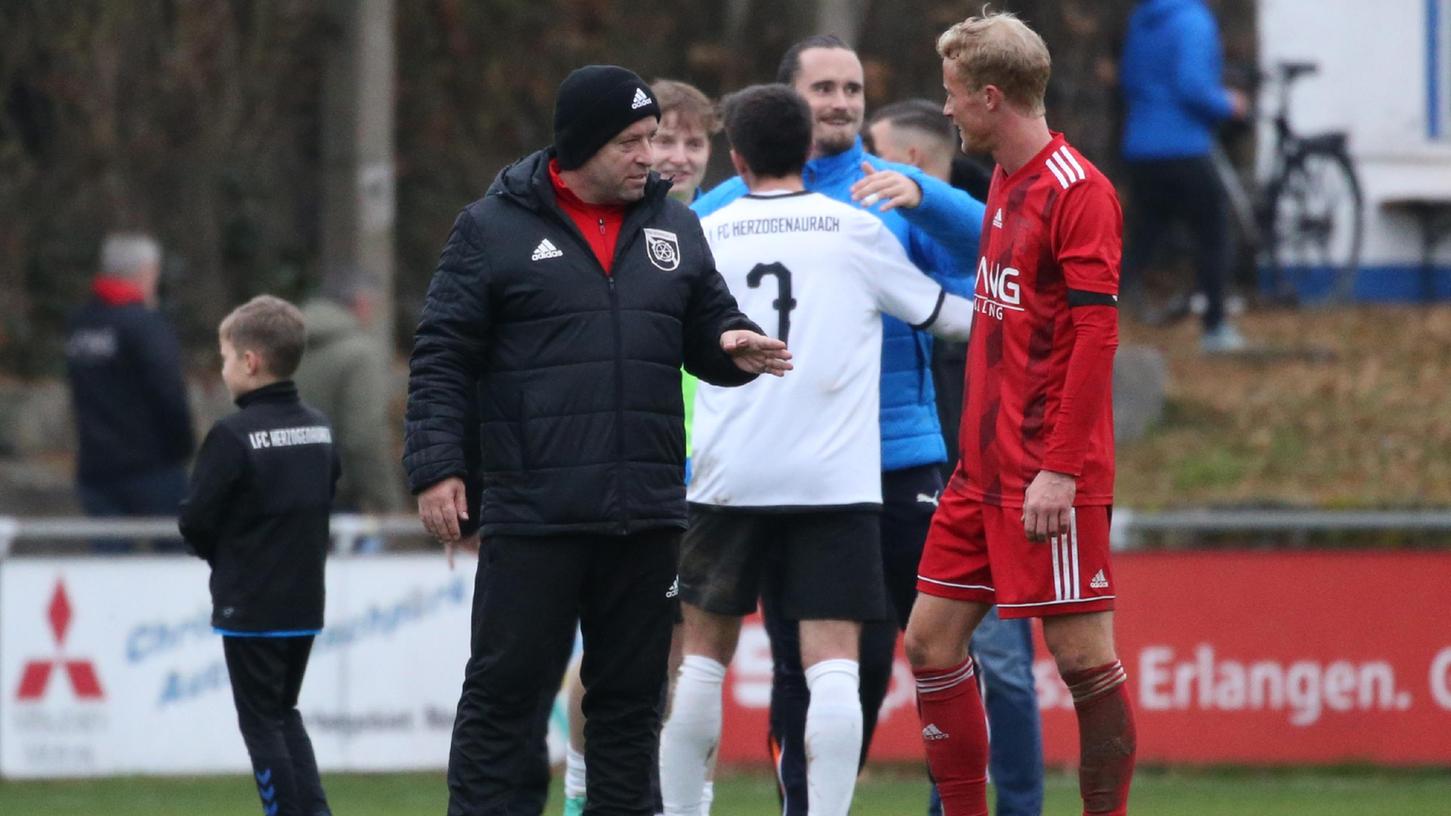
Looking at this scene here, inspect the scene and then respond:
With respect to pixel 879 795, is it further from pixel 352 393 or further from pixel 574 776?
pixel 352 393

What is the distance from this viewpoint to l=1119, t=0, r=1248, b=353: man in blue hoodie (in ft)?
45.5

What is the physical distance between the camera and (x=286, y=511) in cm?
681

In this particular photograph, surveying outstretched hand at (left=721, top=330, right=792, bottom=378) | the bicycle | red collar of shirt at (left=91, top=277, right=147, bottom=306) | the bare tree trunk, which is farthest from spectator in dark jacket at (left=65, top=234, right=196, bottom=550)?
the bicycle

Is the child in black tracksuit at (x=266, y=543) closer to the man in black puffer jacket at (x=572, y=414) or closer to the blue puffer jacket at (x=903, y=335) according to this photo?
the man in black puffer jacket at (x=572, y=414)

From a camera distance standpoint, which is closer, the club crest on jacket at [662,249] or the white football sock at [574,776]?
the club crest on jacket at [662,249]

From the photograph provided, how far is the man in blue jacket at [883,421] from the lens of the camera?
6.79 meters

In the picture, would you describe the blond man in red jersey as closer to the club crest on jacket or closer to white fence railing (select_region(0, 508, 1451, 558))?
the club crest on jacket

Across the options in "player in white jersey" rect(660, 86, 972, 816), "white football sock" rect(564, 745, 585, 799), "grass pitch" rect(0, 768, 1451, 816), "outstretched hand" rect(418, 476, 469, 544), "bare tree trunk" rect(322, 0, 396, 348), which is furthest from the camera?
"bare tree trunk" rect(322, 0, 396, 348)

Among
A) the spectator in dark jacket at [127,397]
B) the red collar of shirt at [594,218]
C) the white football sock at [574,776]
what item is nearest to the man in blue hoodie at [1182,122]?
the spectator in dark jacket at [127,397]

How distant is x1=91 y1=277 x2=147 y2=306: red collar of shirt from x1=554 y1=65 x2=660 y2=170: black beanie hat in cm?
625

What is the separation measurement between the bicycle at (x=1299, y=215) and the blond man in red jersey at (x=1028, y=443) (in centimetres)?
1077

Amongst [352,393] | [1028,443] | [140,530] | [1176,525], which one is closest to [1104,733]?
[1028,443]

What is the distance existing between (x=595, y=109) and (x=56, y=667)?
574cm

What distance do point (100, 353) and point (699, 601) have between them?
5676mm
